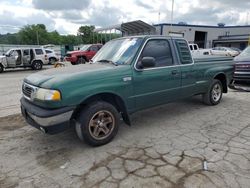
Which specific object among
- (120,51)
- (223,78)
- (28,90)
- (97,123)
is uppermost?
(120,51)

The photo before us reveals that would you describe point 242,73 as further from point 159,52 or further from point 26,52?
point 26,52

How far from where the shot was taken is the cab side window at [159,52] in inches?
179

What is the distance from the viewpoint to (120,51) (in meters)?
4.62

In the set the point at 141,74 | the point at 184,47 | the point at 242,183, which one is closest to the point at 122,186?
the point at 242,183

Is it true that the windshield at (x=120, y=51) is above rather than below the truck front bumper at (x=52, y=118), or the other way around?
above

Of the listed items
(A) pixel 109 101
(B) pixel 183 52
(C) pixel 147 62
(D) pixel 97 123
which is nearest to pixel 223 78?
(B) pixel 183 52

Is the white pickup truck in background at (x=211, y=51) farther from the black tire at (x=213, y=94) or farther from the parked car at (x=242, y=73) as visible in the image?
the black tire at (x=213, y=94)

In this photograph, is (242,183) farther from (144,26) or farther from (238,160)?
(144,26)

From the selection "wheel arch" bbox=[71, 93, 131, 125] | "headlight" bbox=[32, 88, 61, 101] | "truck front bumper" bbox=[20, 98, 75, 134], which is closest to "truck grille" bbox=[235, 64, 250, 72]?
"wheel arch" bbox=[71, 93, 131, 125]

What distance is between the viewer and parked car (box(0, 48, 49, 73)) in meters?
16.9

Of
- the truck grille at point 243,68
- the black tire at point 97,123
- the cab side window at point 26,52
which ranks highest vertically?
the cab side window at point 26,52

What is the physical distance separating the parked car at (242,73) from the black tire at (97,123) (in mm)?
5878

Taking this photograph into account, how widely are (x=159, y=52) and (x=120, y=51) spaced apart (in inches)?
33.4

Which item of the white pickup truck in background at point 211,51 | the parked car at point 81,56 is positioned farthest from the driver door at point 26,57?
the white pickup truck in background at point 211,51
